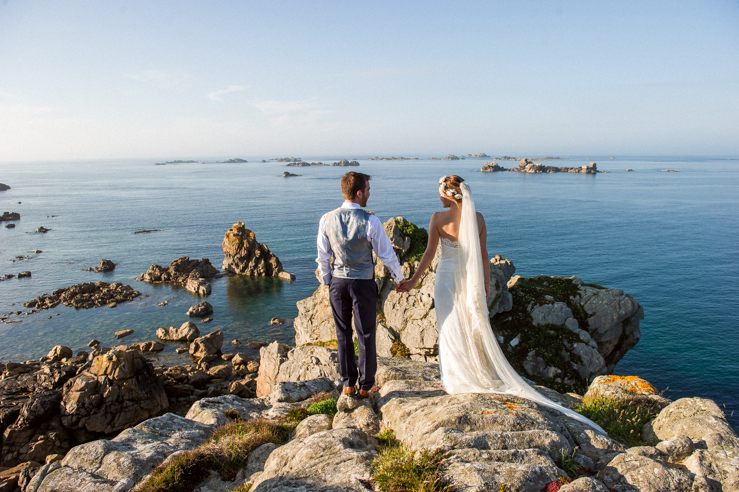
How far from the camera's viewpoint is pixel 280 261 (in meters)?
65.7

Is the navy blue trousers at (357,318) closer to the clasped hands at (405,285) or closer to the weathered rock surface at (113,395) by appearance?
the clasped hands at (405,285)

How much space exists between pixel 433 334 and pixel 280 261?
4929 cm

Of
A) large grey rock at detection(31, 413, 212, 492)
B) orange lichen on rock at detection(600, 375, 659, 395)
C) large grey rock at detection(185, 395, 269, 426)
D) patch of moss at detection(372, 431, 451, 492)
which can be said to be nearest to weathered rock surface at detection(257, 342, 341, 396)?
large grey rock at detection(185, 395, 269, 426)

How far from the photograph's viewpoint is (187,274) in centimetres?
6131

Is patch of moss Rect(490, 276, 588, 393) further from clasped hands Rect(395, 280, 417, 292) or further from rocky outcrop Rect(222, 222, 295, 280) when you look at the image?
rocky outcrop Rect(222, 222, 295, 280)

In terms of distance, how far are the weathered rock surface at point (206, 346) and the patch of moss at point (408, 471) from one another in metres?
34.9

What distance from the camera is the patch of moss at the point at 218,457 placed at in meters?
6.96

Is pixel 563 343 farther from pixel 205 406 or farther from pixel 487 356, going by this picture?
pixel 205 406

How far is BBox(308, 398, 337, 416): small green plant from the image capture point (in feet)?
31.4

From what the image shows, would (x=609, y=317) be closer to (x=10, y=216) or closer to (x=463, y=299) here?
(x=463, y=299)

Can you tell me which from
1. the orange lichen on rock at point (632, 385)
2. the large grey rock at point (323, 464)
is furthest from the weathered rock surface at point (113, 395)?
the orange lichen on rock at point (632, 385)

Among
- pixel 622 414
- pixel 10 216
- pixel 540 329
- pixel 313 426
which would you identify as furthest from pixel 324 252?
pixel 10 216

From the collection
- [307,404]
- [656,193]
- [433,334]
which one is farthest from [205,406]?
[656,193]

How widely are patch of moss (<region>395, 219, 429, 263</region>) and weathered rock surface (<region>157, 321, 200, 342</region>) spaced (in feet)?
91.0
